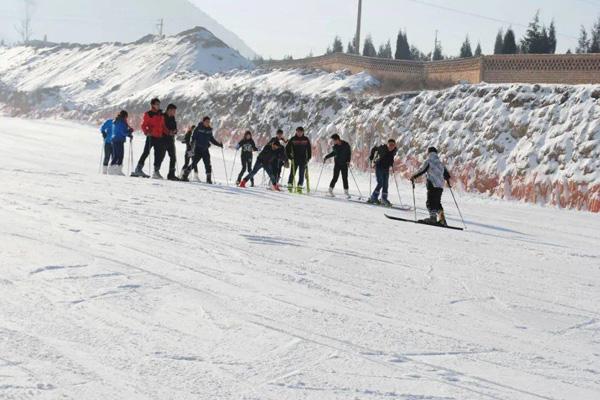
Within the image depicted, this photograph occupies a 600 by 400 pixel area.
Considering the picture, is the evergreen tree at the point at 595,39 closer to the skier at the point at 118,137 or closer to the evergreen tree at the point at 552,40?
the evergreen tree at the point at 552,40

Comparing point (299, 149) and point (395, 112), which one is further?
point (395, 112)

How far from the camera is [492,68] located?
123 feet

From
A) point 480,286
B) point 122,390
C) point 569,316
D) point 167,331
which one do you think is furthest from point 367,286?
point 122,390

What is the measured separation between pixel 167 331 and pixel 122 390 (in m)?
1.19

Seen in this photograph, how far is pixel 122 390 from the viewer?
4.56 metres

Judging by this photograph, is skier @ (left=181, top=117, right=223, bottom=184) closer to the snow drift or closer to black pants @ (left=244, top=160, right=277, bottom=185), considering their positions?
black pants @ (left=244, top=160, right=277, bottom=185)

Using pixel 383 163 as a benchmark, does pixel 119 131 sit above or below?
above

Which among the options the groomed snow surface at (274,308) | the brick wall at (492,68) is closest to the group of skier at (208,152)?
the groomed snow surface at (274,308)

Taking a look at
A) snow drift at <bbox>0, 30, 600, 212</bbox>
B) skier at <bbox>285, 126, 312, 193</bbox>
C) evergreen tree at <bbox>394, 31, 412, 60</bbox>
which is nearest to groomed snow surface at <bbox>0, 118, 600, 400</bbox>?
skier at <bbox>285, 126, 312, 193</bbox>

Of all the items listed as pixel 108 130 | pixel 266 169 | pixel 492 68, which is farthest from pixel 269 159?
pixel 492 68

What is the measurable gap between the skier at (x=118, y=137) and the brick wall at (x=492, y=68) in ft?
63.9

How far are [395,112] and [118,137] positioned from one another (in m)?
15.3

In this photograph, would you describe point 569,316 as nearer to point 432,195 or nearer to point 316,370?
point 316,370

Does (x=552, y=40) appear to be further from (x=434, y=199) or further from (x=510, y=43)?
(x=434, y=199)
